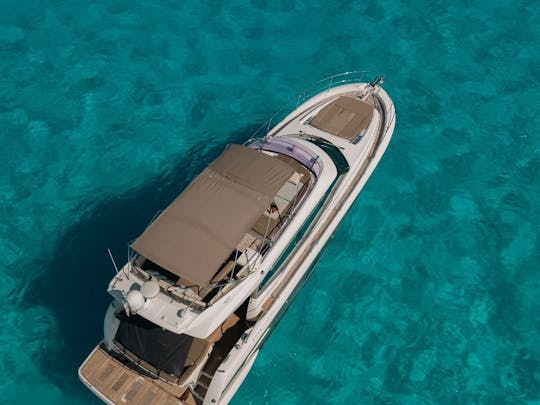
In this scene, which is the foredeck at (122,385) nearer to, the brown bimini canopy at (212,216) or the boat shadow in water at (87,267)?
the boat shadow in water at (87,267)

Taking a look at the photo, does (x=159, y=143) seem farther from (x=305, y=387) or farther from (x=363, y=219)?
(x=305, y=387)

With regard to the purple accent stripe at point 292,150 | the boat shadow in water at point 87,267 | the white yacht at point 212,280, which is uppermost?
the purple accent stripe at point 292,150

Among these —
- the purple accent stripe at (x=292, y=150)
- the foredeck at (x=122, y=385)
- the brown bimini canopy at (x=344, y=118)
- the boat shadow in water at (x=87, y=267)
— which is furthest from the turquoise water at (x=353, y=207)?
the purple accent stripe at (x=292, y=150)

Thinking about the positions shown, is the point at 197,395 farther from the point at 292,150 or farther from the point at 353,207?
the point at 353,207

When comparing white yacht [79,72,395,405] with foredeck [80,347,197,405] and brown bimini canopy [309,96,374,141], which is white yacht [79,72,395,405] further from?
brown bimini canopy [309,96,374,141]

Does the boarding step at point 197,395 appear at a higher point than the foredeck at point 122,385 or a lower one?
lower

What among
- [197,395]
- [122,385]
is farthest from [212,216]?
[122,385]

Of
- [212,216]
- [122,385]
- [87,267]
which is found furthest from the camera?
[87,267]
